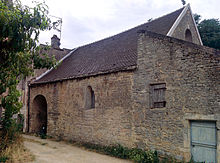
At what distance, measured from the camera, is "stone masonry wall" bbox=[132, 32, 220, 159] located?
743cm

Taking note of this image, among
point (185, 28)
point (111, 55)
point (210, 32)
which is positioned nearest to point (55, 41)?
point (111, 55)

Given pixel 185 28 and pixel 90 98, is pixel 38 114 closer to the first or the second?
pixel 90 98

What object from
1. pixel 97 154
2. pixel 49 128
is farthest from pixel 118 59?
pixel 49 128

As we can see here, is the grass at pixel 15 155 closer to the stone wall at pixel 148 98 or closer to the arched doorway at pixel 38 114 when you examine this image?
the stone wall at pixel 148 98

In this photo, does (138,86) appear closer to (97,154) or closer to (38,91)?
(97,154)

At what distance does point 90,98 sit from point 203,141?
6651 millimetres

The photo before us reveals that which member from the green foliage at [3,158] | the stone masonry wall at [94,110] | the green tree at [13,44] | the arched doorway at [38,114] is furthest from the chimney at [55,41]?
the green foliage at [3,158]

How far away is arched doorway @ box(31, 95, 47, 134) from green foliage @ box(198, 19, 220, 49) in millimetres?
15451

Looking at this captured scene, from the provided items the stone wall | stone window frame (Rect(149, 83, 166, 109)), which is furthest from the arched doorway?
stone window frame (Rect(149, 83, 166, 109))

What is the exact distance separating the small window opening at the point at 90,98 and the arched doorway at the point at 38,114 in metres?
5.71

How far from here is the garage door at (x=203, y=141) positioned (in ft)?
24.2

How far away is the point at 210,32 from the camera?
20719 mm

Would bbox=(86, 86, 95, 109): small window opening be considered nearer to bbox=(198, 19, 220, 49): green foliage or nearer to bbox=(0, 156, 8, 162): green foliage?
bbox=(0, 156, 8, 162): green foliage

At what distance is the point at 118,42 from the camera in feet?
49.1
